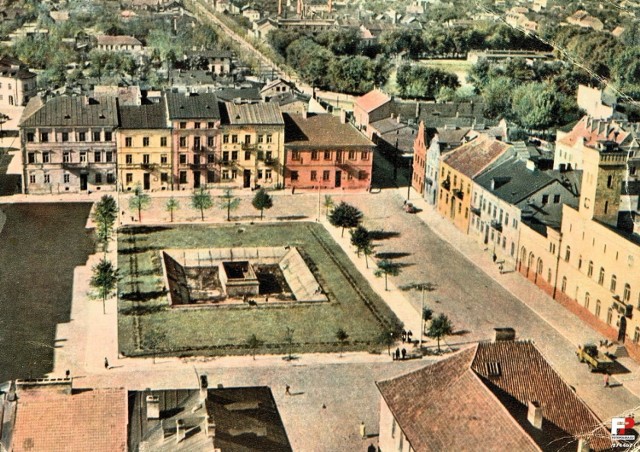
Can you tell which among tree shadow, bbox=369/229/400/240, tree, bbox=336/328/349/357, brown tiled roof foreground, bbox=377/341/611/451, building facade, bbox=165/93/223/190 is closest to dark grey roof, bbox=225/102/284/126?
building facade, bbox=165/93/223/190

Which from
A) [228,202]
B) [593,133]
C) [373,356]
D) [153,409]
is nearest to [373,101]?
[593,133]

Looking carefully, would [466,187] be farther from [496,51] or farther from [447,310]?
[496,51]

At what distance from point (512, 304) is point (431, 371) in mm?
26518

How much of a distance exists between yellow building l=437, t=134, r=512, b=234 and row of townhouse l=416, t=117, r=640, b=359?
0.09 metres

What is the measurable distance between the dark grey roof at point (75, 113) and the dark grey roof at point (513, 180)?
36610mm

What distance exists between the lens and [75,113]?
294 ft

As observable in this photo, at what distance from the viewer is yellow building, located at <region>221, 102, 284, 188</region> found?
92938mm

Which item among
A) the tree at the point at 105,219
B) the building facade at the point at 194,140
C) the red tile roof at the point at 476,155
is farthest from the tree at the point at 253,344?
the building facade at the point at 194,140

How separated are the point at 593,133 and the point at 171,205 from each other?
47.1m

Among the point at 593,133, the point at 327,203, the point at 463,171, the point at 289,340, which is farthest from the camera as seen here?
the point at 593,133

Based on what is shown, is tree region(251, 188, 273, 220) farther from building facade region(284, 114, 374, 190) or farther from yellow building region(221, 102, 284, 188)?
building facade region(284, 114, 374, 190)

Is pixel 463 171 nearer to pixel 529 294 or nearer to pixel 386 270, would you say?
pixel 529 294

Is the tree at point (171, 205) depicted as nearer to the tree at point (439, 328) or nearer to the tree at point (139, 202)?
the tree at point (139, 202)

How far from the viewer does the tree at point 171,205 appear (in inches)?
3248
